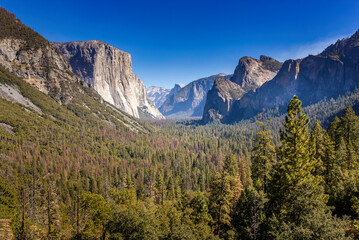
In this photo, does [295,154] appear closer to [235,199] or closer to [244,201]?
[244,201]

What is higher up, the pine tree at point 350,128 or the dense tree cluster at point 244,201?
the pine tree at point 350,128

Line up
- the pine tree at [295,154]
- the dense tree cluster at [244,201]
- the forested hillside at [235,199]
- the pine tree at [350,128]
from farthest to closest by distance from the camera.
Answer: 1. the pine tree at [350,128]
2. the pine tree at [295,154]
3. the forested hillside at [235,199]
4. the dense tree cluster at [244,201]

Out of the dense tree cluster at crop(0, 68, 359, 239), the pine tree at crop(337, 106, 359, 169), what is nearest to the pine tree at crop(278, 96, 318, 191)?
the dense tree cluster at crop(0, 68, 359, 239)

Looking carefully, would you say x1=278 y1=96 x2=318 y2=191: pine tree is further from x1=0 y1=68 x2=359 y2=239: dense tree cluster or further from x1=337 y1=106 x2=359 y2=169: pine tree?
x1=337 y1=106 x2=359 y2=169: pine tree

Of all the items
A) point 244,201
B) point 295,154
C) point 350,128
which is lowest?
point 244,201

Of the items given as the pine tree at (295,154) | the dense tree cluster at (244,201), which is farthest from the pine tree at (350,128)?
the pine tree at (295,154)

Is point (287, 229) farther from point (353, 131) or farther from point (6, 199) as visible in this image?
point (6, 199)

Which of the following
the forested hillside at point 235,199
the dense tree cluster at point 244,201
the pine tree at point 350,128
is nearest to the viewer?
the dense tree cluster at point 244,201

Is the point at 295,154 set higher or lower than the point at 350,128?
lower

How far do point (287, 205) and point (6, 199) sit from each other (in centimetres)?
5372

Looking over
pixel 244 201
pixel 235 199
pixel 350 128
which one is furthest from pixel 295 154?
pixel 350 128

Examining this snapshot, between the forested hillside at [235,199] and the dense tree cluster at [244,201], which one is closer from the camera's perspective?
the dense tree cluster at [244,201]

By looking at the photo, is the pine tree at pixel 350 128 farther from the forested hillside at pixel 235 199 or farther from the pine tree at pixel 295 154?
the pine tree at pixel 295 154

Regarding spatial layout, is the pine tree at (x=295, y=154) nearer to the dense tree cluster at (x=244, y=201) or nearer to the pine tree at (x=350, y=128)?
the dense tree cluster at (x=244, y=201)
